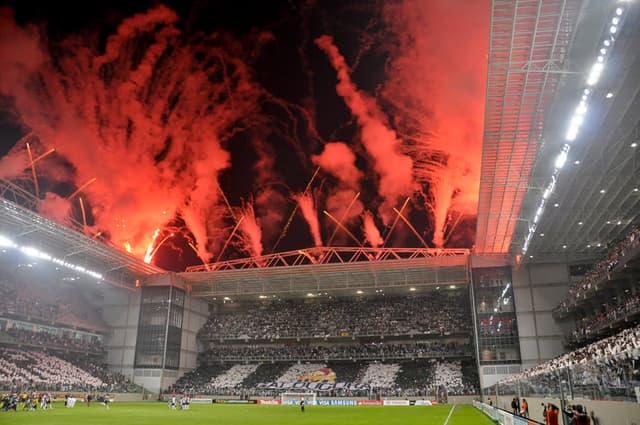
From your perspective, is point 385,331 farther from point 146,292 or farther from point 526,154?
point 526,154

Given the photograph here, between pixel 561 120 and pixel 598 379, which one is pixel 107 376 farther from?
pixel 598 379

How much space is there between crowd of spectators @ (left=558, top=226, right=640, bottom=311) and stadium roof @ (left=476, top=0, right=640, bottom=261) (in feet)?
11.6

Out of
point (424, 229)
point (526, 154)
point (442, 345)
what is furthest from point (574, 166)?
point (442, 345)

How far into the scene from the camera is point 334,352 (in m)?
79.6

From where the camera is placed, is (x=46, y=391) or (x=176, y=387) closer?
(x=46, y=391)

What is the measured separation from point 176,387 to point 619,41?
225 feet

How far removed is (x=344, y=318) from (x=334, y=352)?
5.52m

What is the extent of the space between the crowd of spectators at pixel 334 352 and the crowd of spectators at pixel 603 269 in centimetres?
2266

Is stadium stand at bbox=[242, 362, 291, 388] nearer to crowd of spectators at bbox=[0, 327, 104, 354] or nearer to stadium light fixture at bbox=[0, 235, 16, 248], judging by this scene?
crowd of spectators at bbox=[0, 327, 104, 354]

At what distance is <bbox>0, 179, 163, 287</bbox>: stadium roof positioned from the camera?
5259 cm

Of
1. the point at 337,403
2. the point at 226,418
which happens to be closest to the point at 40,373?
the point at 337,403

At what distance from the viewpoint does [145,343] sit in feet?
241

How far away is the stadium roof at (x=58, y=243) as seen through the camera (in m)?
52.6

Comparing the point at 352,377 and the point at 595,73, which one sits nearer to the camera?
the point at 595,73
